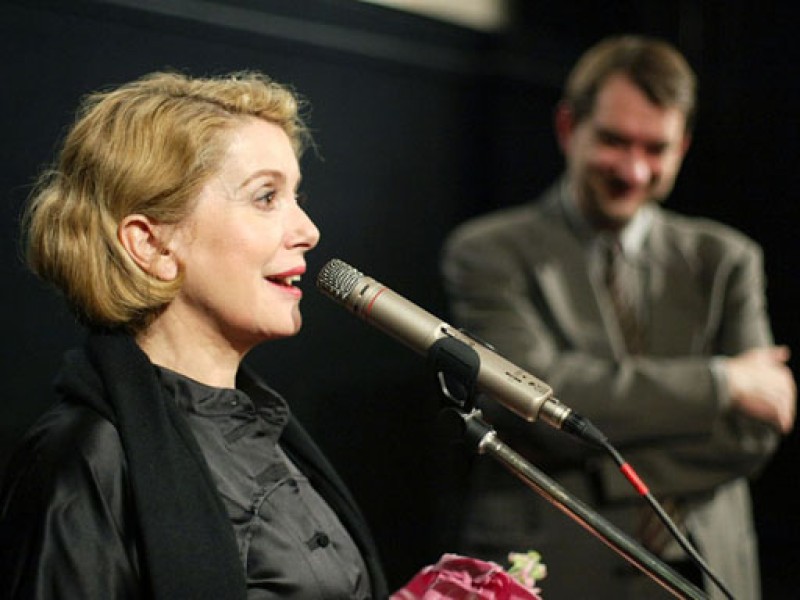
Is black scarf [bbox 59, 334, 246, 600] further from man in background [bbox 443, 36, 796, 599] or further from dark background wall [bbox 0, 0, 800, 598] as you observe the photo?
man in background [bbox 443, 36, 796, 599]

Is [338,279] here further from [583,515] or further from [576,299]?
[576,299]

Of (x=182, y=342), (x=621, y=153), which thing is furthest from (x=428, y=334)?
(x=621, y=153)

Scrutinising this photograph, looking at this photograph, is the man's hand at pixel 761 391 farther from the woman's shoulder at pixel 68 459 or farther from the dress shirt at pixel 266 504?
the woman's shoulder at pixel 68 459

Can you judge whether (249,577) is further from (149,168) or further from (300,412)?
(300,412)

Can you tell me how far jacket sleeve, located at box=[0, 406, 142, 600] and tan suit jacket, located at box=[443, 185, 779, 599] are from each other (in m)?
1.31

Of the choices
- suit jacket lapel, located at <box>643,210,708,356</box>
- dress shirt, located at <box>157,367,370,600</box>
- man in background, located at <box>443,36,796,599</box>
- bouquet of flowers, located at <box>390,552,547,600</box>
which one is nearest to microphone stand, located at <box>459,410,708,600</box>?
bouquet of flowers, located at <box>390,552,547,600</box>

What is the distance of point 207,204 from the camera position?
167 centimetres

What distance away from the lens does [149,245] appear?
167 cm

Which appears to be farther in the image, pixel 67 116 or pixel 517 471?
pixel 67 116

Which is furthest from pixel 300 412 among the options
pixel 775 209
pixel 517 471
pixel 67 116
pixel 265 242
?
pixel 775 209

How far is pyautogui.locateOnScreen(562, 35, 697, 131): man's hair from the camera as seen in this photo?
2.90 metres

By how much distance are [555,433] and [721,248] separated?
2.25 feet

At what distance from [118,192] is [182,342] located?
0.79 feet

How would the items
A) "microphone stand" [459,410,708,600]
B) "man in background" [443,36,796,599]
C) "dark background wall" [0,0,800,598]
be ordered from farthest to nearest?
"man in background" [443,36,796,599], "dark background wall" [0,0,800,598], "microphone stand" [459,410,708,600]
